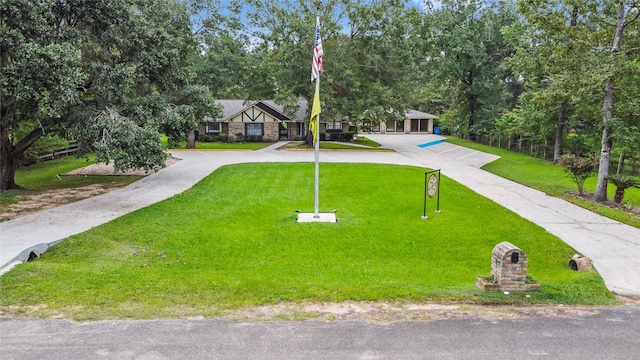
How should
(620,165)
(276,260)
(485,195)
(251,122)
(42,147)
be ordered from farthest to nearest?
(251,122) < (42,147) < (620,165) < (485,195) < (276,260)

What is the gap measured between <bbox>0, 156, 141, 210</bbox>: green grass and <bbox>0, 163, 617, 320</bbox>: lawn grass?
503cm

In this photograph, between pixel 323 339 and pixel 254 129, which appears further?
pixel 254 129

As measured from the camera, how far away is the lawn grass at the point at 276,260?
18.9 feet

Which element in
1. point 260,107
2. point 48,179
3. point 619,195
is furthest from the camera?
point 260,107

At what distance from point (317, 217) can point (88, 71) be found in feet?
29.0

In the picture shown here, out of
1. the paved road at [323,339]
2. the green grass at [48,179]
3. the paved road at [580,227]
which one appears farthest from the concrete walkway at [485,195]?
the paved road at [323,339]

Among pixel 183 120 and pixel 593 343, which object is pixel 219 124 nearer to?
pixel 183 120

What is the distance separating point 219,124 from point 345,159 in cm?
1630

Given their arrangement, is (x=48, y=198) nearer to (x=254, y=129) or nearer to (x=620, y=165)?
(x=620, y=165)

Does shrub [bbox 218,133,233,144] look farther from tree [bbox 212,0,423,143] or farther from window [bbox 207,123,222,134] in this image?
tree [bbox 212,0,423,143]

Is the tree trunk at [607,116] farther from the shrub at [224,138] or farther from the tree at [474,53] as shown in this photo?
the shrub at [224,138]

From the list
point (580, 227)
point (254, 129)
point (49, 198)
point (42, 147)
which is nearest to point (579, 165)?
point (580, 227)

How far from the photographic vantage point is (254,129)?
36.4 m

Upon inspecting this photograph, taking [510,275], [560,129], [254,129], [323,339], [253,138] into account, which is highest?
[560,129]
